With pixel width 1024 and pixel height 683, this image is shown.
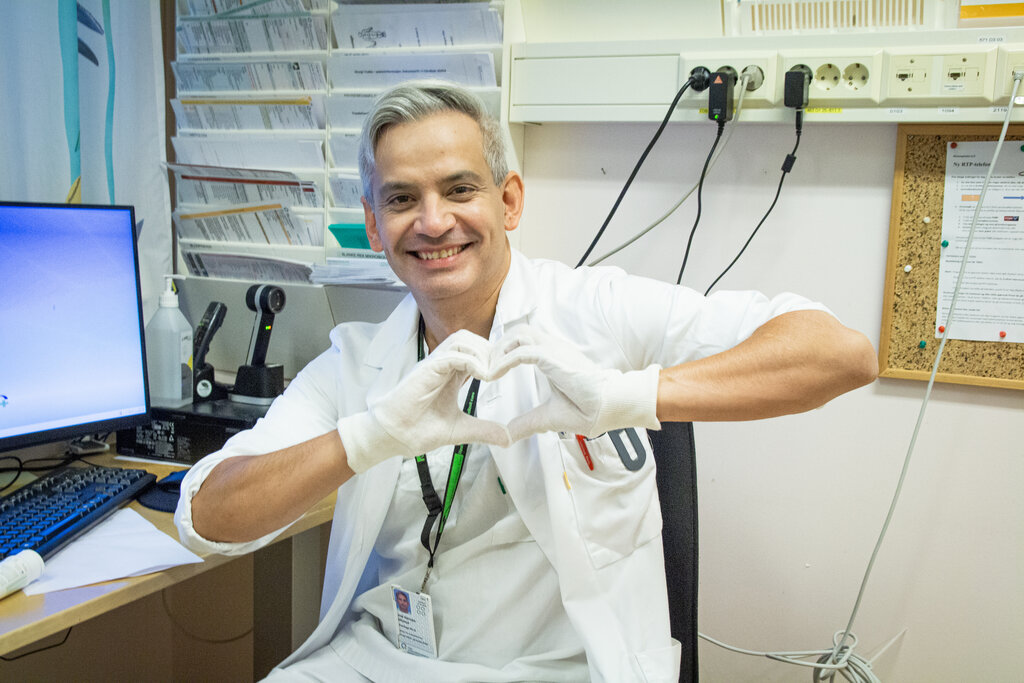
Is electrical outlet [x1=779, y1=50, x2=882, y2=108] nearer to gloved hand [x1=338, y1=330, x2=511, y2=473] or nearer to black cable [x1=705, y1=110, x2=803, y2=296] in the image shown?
black cable [x1=705, y1=110, x2=803, y2=296]

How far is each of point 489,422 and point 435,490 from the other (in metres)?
0.32

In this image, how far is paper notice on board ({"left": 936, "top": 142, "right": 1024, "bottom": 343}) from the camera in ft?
5.11

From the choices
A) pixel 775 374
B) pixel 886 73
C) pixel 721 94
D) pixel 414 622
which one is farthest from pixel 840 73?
pixel 414 622

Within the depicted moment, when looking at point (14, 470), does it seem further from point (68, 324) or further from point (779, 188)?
point (779, 188)

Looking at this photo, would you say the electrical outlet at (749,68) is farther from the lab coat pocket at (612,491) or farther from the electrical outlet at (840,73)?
the lab coat pocket at (612,491)

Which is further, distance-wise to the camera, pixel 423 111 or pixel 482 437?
pixel 423 111

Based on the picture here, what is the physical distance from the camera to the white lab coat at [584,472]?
120cm

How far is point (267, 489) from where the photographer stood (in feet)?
3.84

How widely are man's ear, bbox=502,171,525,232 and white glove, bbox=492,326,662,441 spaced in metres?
0.44

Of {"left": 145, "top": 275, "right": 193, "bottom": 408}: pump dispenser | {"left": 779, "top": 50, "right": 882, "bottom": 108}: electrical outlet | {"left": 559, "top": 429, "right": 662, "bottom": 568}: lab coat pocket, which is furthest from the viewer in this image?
{"left": 145, "top": 275, "right": 193, "bottom": 408}: pump dispenser

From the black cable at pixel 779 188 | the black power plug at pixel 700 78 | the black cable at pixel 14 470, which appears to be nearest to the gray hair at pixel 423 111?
the black power plug at pixel 700 78

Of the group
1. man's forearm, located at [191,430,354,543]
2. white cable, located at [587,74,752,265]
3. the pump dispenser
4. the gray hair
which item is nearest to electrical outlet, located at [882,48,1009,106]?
white cable, located at [587,74,752,265]

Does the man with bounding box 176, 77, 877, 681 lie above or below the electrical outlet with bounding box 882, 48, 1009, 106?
below

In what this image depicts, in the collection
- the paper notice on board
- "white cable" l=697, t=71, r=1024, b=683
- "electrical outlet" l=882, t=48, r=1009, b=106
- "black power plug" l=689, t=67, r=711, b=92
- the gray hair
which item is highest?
"black power plug" l=689, t=67, r=711, b=92
